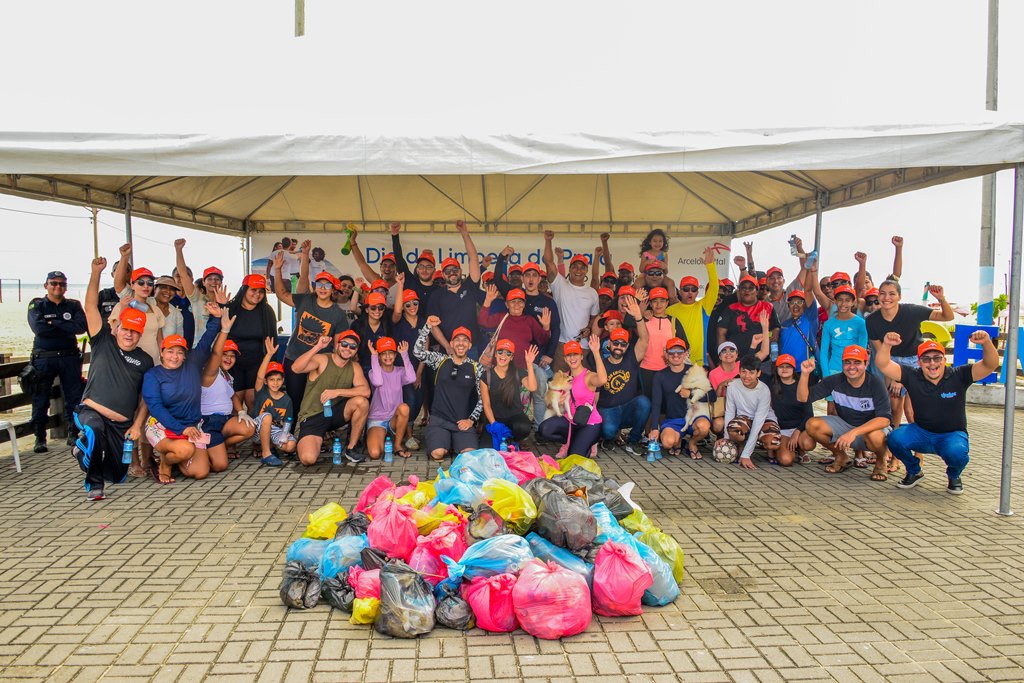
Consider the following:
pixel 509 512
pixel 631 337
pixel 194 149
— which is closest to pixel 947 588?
pixel 509 512

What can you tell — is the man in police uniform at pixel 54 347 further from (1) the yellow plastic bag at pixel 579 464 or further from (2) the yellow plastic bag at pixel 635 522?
(2) the yellow plastic bag at pixel 635 522

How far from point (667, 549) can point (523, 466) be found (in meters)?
1.33

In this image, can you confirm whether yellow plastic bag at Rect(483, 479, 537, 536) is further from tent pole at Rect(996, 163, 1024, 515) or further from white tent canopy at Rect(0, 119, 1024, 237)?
tent pole at Rect(996, 163, 1024, 515)

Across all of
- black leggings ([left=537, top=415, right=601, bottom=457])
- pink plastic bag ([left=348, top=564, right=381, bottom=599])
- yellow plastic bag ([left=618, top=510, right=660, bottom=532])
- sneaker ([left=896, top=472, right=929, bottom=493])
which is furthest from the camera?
black leggings ([left=537, top=415, right=601, bottom=457])

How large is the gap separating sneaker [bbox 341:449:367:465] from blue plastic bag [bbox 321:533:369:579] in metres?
2.82

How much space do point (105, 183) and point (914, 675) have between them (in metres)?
8.65

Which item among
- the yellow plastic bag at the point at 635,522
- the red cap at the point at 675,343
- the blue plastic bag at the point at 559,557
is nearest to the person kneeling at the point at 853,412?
the red cap at the point at 675,343

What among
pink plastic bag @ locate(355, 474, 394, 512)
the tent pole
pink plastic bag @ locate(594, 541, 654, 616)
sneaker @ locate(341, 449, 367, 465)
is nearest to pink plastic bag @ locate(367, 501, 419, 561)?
pink plastic bag @ locate(355, 474, 394, 512)

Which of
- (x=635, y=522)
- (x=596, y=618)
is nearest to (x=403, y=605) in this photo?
(x=596, y=618)

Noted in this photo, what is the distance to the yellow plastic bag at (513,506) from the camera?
3.57 meters

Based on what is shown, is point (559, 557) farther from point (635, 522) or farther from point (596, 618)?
point (635, 522)

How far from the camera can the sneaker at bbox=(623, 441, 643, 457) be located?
264 inches

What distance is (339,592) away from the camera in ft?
10.9

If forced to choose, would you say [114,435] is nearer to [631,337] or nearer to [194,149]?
[194,149]
